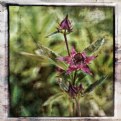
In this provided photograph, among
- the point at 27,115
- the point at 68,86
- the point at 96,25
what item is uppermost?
the point at 96,25

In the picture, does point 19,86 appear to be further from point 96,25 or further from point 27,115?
point 96,25

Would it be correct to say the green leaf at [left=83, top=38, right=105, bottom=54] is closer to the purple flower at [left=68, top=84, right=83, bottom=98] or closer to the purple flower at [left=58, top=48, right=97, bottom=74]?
the purple flower at [left=58, top=48, right=97, bottom=74]

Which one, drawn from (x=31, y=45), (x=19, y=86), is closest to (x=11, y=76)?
(x=19, y=86)

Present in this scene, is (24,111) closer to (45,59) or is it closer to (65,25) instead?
(45,59)

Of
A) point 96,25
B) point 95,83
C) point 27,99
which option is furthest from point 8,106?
point 96,25

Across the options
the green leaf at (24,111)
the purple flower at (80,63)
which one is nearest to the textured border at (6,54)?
the green leaf at (24,111)

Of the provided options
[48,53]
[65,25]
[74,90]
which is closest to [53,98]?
[74,90]

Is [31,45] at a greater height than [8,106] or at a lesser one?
greater
